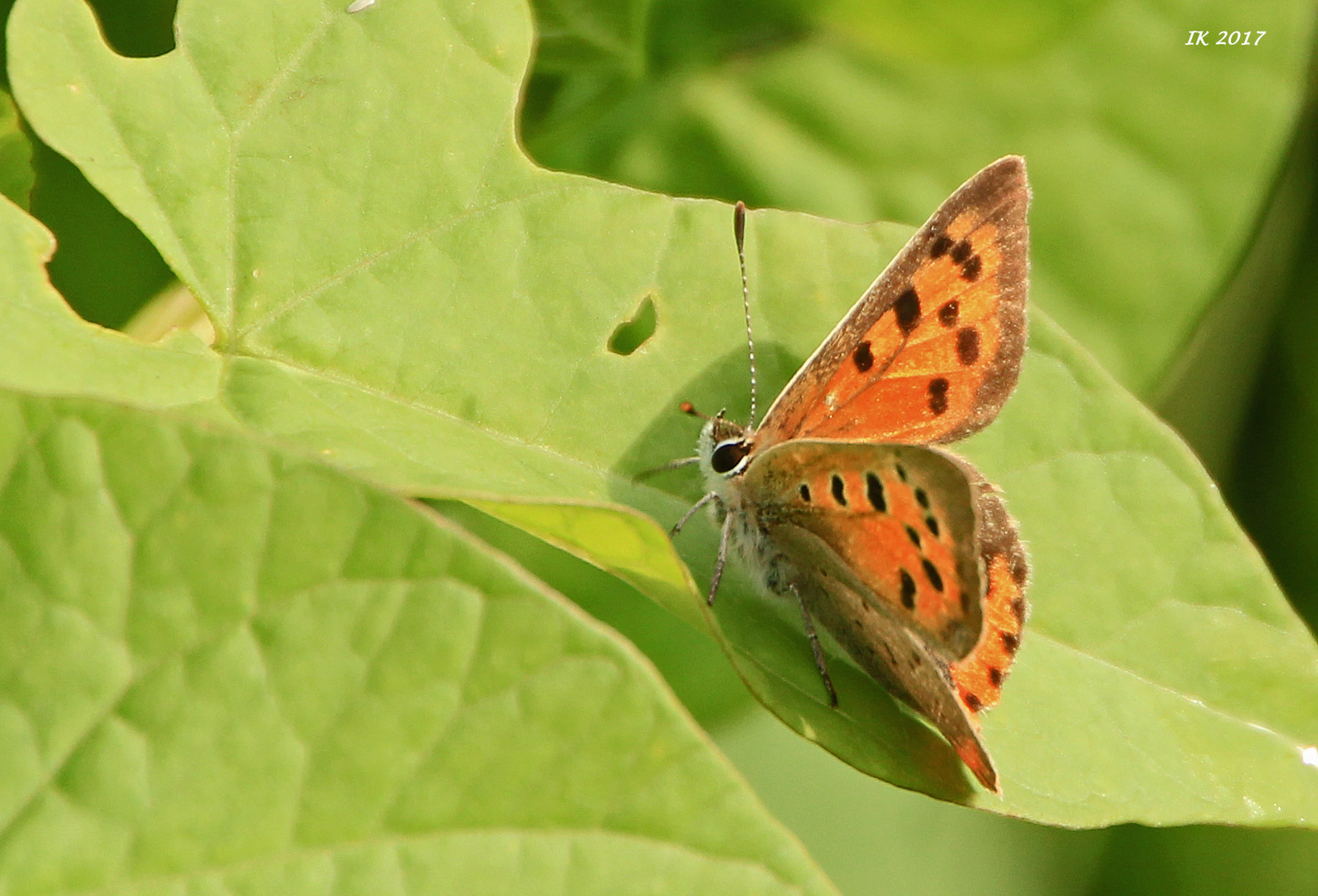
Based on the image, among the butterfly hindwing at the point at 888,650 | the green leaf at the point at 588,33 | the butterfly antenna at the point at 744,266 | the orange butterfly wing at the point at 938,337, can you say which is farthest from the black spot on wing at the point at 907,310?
the green leaf at the point at 588,33

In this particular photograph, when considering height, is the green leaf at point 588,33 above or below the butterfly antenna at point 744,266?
above

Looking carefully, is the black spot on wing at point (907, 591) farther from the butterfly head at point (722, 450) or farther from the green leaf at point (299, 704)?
the green leaf at point (299, 704)

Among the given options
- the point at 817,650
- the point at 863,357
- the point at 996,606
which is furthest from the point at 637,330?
the point at 996,606

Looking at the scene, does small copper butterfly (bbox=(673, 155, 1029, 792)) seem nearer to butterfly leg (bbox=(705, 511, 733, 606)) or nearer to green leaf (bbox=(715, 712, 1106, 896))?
butterfly leg (bbox=(705, 511, 733, 606))

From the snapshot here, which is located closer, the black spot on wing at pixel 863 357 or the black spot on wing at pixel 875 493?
the black spot on wing at pixel 875 493

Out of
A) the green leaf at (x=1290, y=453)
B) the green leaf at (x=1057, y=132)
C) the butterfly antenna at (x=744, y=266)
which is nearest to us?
the butterfly antenna at (x=744, y=266)

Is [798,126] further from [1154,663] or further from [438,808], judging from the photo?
[438,808]

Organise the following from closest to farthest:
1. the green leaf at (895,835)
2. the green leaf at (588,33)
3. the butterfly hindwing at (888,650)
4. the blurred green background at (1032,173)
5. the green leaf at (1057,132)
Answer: the butterfly hindwing at (888,650) < the green leaf at (588,33) < the blurred green background at (1032,173) < the green leaf at (1057,132) < the green leaf at (895,835)
